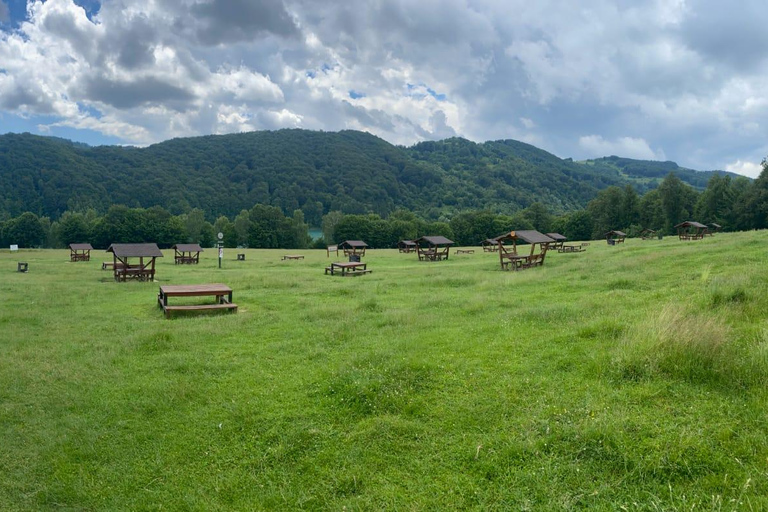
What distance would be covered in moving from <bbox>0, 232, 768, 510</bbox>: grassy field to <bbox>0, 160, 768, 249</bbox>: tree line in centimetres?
7737

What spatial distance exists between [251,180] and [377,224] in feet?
242

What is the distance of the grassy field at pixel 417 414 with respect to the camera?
429cm

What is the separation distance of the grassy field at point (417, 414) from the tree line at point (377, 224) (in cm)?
7737

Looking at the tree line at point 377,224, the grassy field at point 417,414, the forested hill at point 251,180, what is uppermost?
the forested hill at point 251,180

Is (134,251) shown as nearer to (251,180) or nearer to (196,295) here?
(196,295)

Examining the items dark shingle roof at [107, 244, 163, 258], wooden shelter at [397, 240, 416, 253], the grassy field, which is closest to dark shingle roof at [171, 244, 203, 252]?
dark shingle roof at [107, 244, 163, 258]

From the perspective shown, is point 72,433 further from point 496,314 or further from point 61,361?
point 496,314

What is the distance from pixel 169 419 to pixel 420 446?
358 centimetres

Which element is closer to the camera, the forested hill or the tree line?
the tree line

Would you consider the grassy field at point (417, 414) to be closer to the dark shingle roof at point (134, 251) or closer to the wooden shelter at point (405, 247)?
the dark shingle roof at point (134, 251)

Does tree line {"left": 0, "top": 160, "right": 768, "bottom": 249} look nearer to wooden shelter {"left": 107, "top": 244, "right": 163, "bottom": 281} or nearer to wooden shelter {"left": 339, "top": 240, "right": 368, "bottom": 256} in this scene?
wooden shelter {"left": 339, "top": 240, "right": 368, "bottom": 256}

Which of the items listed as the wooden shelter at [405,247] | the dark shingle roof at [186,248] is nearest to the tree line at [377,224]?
the wooden shelter at [405,247]

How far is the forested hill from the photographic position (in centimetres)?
12031

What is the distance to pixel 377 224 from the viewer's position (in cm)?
9250
